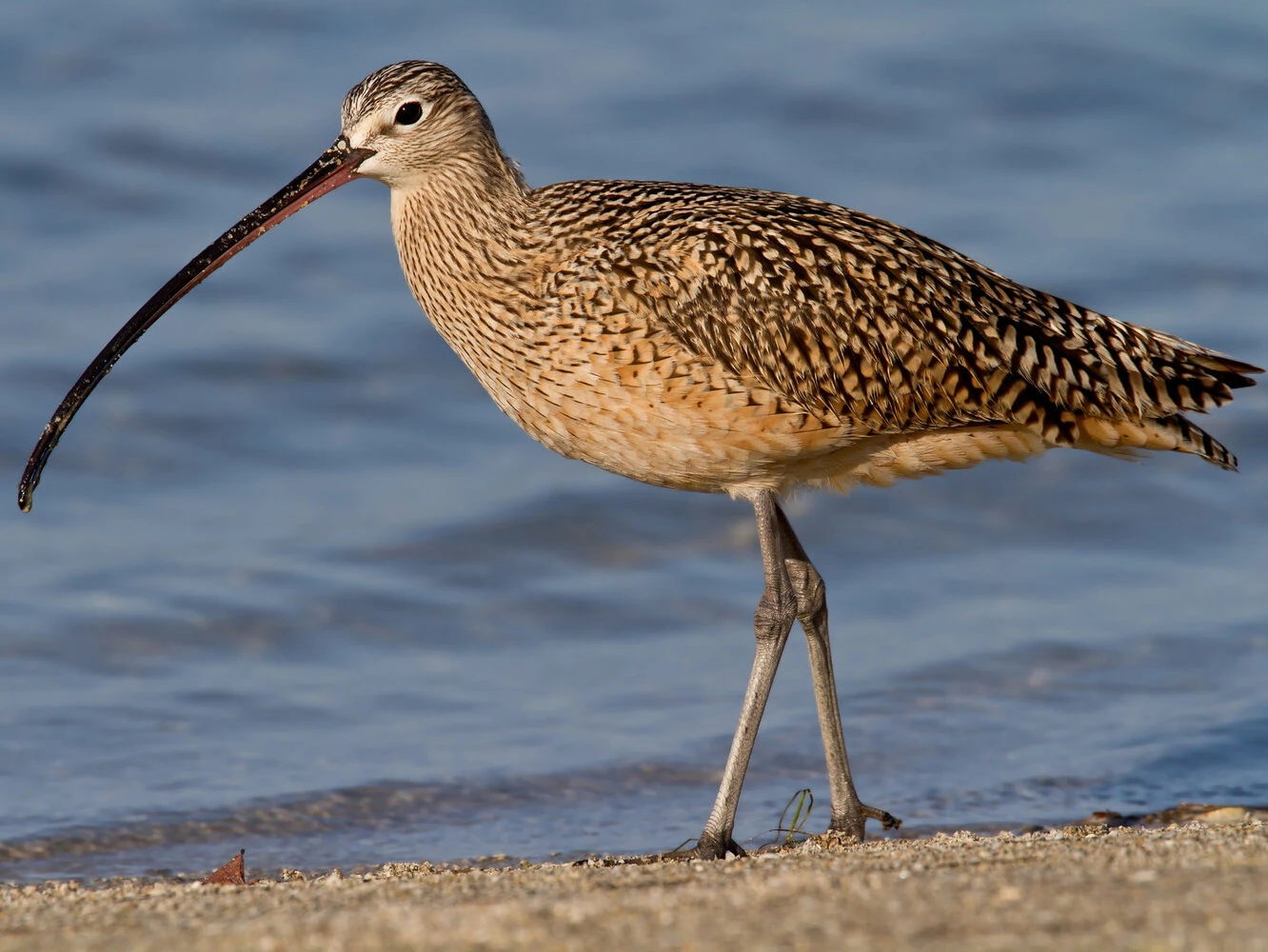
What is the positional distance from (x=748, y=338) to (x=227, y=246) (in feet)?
6.61

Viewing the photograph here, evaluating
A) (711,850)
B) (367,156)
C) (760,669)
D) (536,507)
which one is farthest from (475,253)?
(536,507)

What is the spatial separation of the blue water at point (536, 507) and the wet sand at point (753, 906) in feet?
8.11

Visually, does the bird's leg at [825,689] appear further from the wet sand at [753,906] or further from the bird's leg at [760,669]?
→ the wet sand at [753,906]

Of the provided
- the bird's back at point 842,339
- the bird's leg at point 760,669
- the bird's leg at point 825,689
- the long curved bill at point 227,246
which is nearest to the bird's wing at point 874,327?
the bird's back at point 842,339

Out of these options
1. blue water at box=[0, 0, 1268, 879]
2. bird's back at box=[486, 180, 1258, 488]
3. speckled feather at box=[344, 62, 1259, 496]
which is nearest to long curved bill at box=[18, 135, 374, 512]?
speckled feather at box=[344, 62, 1259, 496]

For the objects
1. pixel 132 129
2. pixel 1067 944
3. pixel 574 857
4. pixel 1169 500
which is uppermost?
pixel 132 129

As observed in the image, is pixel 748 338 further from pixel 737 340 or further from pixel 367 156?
pixel 367 156

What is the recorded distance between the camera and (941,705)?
919 cm

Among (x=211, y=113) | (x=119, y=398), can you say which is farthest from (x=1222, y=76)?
(x=119, y=398)

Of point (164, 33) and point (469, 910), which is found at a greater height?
point (164, 33)

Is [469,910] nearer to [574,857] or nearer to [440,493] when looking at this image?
[574,857]

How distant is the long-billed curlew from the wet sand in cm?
147

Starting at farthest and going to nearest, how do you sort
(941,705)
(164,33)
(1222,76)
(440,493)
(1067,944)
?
1. (1222,76)
2. (164,33)
3. (440,493)
4. (941,705)
5. (1067,944)

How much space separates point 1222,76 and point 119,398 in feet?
35.9
